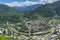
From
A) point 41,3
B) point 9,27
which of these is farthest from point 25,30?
point 41,3

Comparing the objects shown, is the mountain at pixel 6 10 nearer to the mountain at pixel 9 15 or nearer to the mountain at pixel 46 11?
the mountain at pixel 9 15

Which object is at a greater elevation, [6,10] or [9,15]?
[6,10]

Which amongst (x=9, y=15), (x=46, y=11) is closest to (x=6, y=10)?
(x=9, y=15)

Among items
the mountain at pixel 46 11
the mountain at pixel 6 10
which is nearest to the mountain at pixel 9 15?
the mountain at pixel 6 10

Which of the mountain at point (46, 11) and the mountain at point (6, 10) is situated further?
the mountain at point (6, 10)

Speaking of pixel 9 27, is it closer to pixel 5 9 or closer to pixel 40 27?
pixel 40 27

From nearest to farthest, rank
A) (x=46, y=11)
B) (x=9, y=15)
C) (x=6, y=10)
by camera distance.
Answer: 1. (x=9, y=15)
2. (x=46, y=11)
3. (x=6, y=10)

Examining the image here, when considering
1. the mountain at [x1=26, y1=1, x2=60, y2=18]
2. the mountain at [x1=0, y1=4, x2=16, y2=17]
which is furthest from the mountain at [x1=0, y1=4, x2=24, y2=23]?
the mountain at [x1=26, y1=1, x2=60, y2=18]

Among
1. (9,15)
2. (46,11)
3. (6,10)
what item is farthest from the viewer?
(6,10)

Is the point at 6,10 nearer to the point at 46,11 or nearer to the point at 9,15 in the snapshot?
the point at 9,15
